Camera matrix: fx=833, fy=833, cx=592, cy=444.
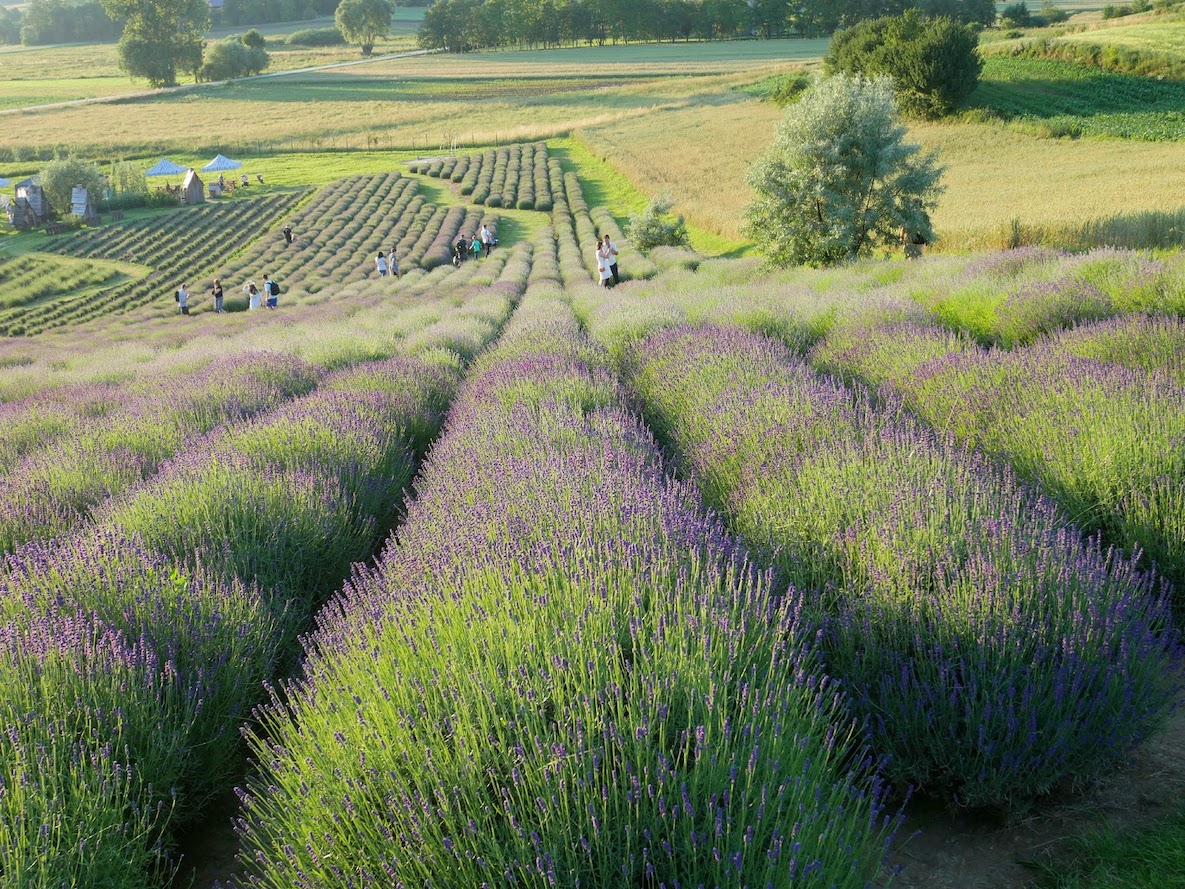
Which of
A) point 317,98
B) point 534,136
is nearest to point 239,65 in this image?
point 317,98

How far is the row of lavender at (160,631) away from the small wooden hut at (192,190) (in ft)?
156

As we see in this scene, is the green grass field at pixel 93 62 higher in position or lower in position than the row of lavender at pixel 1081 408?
higher

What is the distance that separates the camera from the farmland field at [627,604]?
215cm

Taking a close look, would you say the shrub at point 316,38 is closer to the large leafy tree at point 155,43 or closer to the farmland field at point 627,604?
the large leafy tree at point 155,43

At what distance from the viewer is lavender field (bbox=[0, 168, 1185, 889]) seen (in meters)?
2.12

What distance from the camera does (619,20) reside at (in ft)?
322

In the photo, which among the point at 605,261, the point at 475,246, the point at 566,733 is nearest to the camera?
the point at 566,733

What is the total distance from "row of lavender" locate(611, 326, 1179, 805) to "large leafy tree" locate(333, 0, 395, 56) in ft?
397

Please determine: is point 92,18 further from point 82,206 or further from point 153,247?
point 153,247

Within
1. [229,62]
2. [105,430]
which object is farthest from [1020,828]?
[229,62]

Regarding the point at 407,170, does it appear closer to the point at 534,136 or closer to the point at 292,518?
the point at 534,136

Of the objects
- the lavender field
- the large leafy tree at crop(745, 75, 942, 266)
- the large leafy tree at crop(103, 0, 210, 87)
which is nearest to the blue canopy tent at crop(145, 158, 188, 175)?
the large leafy tree at crop(103, 0, 210, 87)

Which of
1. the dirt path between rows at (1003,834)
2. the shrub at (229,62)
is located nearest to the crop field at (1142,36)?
the dirt path between rows at (1003,834)

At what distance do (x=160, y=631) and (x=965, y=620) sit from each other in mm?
3148
